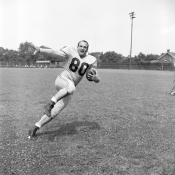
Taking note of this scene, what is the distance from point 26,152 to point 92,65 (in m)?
2.45

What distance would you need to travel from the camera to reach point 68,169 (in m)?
3.33

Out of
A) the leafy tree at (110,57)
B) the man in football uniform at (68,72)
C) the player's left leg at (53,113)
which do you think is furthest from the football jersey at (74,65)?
the leafy tree at (110,57)

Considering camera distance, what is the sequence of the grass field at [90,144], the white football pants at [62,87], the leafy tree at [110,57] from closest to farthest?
the grass field at [90,144] → the white football pants at [62,87] → the leafy tree at [110,57]

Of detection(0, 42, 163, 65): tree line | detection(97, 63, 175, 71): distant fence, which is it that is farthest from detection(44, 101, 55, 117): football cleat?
detection(0, 42, 163, 65): tree line

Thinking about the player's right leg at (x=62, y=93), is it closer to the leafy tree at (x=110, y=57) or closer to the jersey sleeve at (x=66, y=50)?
the jersey sleeve at (x=66, y=50)

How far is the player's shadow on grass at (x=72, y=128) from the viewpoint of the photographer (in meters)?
5.03

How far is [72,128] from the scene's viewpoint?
5.49 meters

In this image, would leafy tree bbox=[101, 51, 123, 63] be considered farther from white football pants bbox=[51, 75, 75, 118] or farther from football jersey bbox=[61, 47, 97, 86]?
white football pants bbox=[51, 75, 75, 118]

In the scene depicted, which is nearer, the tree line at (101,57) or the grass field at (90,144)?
the grass field at (90,144)

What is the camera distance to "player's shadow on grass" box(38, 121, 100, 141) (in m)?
5.03

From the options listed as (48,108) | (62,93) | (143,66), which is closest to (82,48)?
(62,93)

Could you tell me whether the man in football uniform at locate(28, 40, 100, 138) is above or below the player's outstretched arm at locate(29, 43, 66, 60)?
below

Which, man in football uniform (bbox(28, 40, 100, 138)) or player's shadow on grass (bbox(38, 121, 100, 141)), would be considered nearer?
man in football uniform (bbox(28, 40, 100, 138))

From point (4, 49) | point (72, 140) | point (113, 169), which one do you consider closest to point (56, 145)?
point (72, 140)
